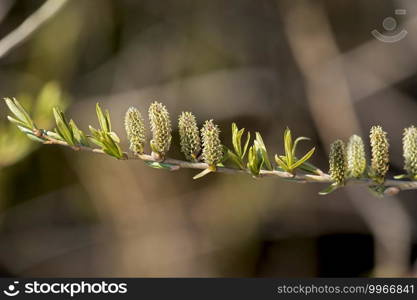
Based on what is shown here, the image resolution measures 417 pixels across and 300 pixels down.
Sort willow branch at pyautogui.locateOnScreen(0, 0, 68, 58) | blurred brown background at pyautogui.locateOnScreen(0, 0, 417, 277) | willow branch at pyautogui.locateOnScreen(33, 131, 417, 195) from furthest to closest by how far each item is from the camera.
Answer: blurred brown background at pyautogui.locateOnScreen(0, 0, 417, 277) → willow branch at pyautogui.locateOnScreen(0, 0, 68, 58) → willow branch at pyautogui.locateOnScreen(33, 131, 417, 195)

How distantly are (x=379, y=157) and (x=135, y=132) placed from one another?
0.25 meters

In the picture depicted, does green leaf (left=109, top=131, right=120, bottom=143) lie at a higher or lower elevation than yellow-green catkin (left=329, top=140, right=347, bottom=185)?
higher

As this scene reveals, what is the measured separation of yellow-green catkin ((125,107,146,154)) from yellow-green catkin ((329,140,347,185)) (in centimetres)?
19

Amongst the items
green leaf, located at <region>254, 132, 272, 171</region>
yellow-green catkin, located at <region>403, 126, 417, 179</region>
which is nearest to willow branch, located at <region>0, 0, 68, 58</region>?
green leaf, located at <region>254, 132, 272, 171</region>

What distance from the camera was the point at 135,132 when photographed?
601 millimetres

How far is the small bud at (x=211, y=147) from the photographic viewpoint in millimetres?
603

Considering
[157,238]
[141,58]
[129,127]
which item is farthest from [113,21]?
[129,127]

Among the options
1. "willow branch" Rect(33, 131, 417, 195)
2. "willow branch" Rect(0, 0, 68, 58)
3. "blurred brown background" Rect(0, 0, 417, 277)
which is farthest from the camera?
"blurred brown background" Rect(0, 0, 417, 277)

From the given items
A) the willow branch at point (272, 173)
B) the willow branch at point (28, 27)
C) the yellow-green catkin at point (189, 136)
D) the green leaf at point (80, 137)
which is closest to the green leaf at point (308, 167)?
the willow branch at point (272, 173)

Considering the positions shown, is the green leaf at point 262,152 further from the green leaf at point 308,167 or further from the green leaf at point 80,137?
the green leaf at point 80,137

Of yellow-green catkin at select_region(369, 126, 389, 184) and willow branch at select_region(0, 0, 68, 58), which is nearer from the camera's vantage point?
yellow-green catkin at select_region(369, 126, 389, 184)

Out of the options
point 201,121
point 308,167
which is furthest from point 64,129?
point 201,121

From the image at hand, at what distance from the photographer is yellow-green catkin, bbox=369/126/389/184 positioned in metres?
0.59

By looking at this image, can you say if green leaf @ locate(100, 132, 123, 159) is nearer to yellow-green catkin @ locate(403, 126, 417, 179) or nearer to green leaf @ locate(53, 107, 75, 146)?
green leaf @ locate(53, 107, 75, 146)
